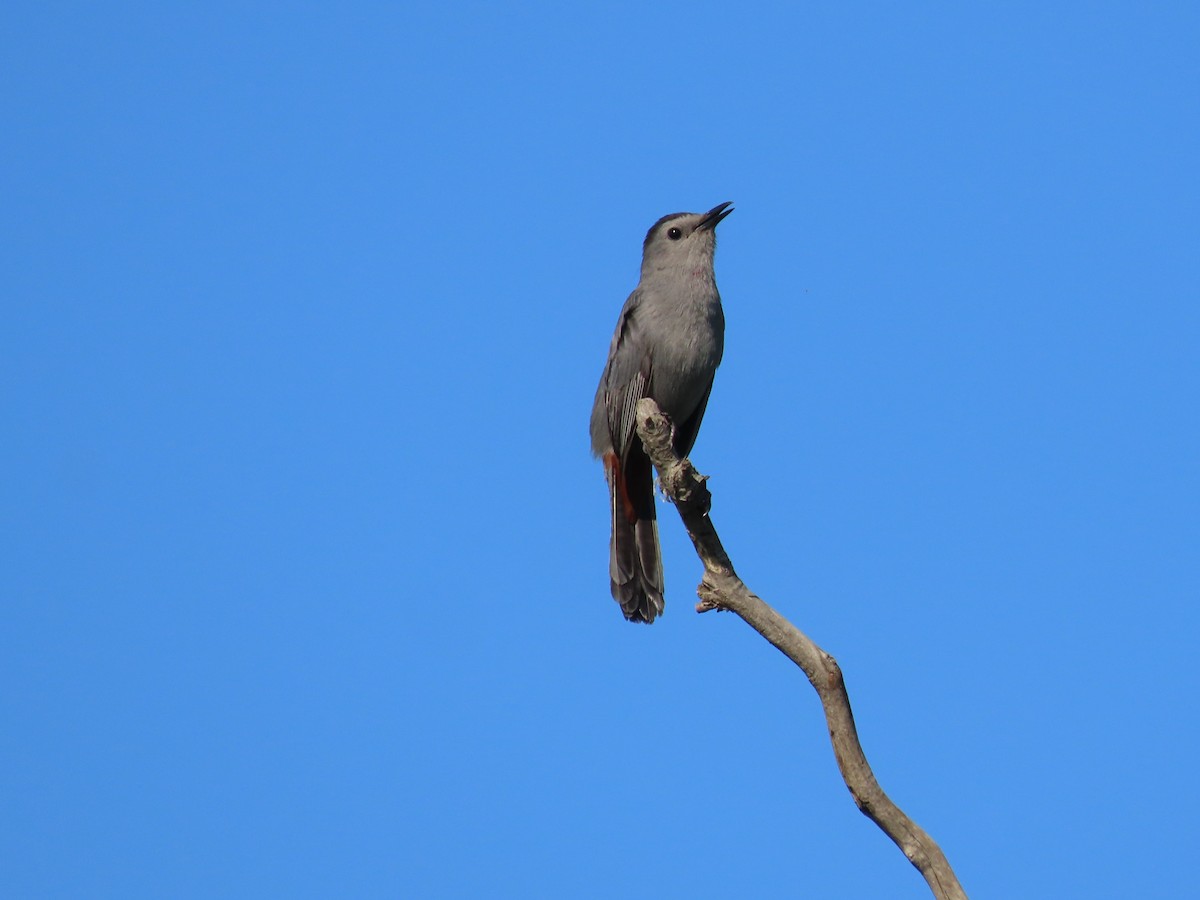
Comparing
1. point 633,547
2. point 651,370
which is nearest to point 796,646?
point 633,547

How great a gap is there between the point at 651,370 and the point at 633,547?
1.20 metres

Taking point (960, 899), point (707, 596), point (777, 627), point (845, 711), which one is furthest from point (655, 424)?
point (960, 899)

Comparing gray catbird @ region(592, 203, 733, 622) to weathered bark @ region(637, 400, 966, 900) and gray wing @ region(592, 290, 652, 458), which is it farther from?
weathered bark @ region(637, 400, 966, 900)

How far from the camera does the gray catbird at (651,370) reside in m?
8.07

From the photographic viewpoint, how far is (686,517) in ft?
20.4

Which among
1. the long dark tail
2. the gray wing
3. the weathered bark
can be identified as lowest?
the weathered bark

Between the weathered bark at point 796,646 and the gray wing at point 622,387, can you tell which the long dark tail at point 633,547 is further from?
the weathered bark at point 796,646

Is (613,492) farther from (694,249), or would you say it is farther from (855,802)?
(855,802)

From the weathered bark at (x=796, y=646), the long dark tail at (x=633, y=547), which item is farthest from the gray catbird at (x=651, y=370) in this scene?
the weathered bark at (x=796, y=646)

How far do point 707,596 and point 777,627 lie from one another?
1.67 feet

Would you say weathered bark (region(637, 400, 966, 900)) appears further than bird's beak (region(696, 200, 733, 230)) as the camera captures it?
No

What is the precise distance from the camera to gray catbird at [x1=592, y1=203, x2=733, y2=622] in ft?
26.5

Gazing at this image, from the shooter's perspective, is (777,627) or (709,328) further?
(709,328)

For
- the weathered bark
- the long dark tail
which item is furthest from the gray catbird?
the weathered bark
